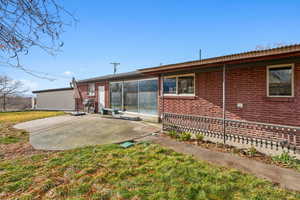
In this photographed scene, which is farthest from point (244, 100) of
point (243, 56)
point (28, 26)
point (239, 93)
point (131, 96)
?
point (131, 96)

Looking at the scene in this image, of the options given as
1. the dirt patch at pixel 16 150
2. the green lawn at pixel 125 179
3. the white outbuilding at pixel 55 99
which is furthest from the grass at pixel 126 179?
the white outbuilding at pixel 55 99

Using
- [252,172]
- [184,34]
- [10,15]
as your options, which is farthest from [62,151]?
[184,34]

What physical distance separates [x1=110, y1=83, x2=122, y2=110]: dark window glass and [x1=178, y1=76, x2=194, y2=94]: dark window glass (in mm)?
5336

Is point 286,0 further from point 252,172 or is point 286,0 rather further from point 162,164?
point 162,164

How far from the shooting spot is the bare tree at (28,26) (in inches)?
62.2

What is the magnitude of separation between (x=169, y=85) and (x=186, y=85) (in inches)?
38.3

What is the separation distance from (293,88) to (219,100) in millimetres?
2132

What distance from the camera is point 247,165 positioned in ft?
10.9

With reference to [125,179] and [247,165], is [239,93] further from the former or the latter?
[125,179]

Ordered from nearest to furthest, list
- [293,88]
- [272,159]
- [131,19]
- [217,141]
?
[272,159] → [293,88] → [217,141] → [131,19]

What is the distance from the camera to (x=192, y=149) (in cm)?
437

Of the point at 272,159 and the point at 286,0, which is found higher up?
the point at 286,0

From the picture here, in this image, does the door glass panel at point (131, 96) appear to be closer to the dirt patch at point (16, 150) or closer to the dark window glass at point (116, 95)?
the dark window glass at point (116, 95)

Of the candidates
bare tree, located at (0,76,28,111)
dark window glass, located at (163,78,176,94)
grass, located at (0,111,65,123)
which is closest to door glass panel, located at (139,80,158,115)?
dark window glass, located at (163,78,176,94)
